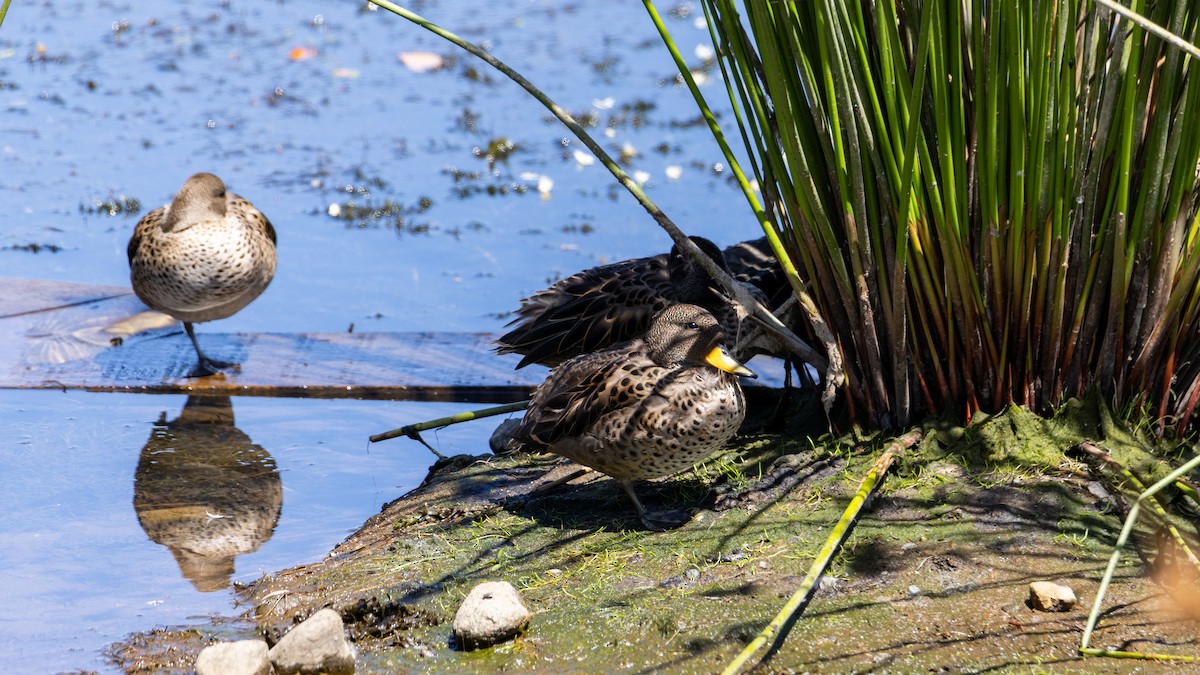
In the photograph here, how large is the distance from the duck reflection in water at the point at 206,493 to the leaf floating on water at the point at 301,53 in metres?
7.52

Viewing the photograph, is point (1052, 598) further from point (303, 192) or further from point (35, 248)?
point (303, 192)

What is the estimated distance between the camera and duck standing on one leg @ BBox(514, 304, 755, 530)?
4.13 m

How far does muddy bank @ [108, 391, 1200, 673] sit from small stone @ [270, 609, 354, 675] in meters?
0.10

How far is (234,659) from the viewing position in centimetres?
338

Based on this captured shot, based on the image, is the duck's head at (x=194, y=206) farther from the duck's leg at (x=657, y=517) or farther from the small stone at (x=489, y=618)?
the small stone at (x=489, y=618)

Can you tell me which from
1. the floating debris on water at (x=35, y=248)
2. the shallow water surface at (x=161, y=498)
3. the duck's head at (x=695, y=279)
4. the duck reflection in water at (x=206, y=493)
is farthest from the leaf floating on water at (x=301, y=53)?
the duck's head at (x=695, y=279)

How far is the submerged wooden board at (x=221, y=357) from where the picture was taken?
6062mm

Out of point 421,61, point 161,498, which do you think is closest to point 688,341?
point 161,498

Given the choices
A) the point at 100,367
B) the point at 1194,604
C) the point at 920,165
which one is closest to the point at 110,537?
the point at 100,367

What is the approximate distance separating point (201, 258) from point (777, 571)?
3813 mm

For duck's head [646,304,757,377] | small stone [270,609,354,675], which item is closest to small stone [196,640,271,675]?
small stone [270,609,354,675]

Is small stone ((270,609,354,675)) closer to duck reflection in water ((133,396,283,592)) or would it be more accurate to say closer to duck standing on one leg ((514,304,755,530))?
duck reflection in water ((133,396,283,592))

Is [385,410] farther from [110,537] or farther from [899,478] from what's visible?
[899,478]

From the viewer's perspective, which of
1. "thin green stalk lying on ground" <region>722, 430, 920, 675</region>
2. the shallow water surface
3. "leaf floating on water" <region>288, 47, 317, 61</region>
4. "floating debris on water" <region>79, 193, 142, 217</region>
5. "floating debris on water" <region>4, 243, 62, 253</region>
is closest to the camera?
"thin green stalk lying on ground" <region>722, 430, 920, 675</region>
